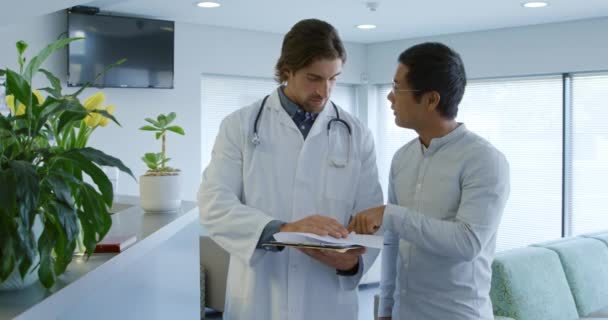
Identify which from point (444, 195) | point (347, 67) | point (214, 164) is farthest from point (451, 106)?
point (347, 67)

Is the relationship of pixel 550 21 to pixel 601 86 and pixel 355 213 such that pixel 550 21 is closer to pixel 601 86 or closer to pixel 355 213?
pixel 601 86

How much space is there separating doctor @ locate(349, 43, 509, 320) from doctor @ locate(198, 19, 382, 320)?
136 millimetres

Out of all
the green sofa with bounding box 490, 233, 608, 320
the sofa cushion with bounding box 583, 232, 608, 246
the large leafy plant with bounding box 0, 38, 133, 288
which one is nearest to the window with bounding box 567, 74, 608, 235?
the sofa cushion with bounding box 583, 232, 608, 246

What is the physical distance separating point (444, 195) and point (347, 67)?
17.4ft

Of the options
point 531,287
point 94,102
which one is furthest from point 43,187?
point 531,287

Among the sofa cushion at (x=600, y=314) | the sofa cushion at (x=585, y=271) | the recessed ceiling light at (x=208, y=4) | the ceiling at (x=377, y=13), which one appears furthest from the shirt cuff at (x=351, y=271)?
the recessed ceiling light at (x=208, y=4)

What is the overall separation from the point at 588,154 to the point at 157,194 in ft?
15.2

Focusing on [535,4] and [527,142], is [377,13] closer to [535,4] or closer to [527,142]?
[535,4]

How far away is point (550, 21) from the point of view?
5785 mm

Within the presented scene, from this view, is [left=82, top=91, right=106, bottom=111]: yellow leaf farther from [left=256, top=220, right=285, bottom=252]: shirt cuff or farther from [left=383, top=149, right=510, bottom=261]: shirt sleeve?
[left=383, top=149, right=510, bottom=261]: shirt sleeve

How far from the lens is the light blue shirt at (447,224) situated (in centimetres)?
176

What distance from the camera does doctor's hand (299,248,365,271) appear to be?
1717mm

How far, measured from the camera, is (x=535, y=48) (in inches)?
235

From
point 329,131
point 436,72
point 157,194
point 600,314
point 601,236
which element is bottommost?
point 600,314
